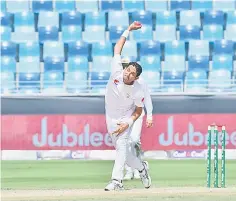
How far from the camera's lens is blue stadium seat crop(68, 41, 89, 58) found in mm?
21578

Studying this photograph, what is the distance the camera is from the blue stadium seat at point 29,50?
70.0ft

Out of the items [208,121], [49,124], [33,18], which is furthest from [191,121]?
[33,18]

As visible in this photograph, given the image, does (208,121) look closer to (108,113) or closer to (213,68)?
(213,68)

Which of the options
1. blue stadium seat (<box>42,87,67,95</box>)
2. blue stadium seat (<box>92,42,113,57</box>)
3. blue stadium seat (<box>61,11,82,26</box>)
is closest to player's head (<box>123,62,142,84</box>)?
blue stadium seat (<box>42,87,67,95</box>)

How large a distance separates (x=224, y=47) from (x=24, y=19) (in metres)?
5.50

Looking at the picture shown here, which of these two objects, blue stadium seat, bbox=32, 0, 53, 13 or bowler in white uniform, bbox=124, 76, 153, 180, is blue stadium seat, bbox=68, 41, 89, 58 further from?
bowler in white uniform, bbox=124, 76, 153, 180

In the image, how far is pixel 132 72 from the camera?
29.8 feet

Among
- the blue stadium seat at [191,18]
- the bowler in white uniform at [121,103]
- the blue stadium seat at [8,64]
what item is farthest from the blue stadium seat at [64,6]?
the bowler in white uniform at [121,103]

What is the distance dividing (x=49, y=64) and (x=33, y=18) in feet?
6.05

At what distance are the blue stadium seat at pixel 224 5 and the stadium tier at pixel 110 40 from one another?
0.06 feet

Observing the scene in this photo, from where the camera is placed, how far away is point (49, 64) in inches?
837

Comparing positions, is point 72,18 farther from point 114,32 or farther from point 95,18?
point 114,32

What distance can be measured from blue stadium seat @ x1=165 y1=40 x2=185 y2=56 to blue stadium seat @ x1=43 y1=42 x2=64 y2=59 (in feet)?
9.18

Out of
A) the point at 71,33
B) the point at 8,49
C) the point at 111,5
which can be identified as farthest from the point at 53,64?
the point at 111,5
